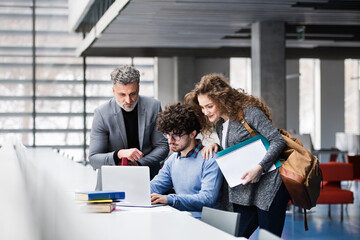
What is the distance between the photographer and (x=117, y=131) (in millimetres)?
3854

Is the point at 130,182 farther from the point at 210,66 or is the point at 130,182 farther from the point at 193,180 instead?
the point at 210,66

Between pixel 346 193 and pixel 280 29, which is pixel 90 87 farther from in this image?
pixel 346 193

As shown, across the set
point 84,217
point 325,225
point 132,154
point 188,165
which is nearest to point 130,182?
point 132,154

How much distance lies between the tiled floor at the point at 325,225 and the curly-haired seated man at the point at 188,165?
8.62ft

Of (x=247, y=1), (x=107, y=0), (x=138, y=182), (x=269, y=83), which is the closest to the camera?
(x=138, y=182)

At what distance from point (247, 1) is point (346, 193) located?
10.1 feet

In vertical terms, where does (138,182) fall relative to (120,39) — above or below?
below

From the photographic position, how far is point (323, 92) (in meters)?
20.9

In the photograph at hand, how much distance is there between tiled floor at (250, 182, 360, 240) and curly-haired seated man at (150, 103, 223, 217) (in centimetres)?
263

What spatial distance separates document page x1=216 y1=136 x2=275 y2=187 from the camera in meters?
3.37

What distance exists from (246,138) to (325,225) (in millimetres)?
4832

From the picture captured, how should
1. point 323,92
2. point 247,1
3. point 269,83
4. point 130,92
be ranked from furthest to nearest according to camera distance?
point 323,92 → point 269,83 → point 247,1 → point 130,92

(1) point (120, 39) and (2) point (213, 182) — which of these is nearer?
(2) point (213, 182)

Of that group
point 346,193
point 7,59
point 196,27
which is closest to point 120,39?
point 196,27
